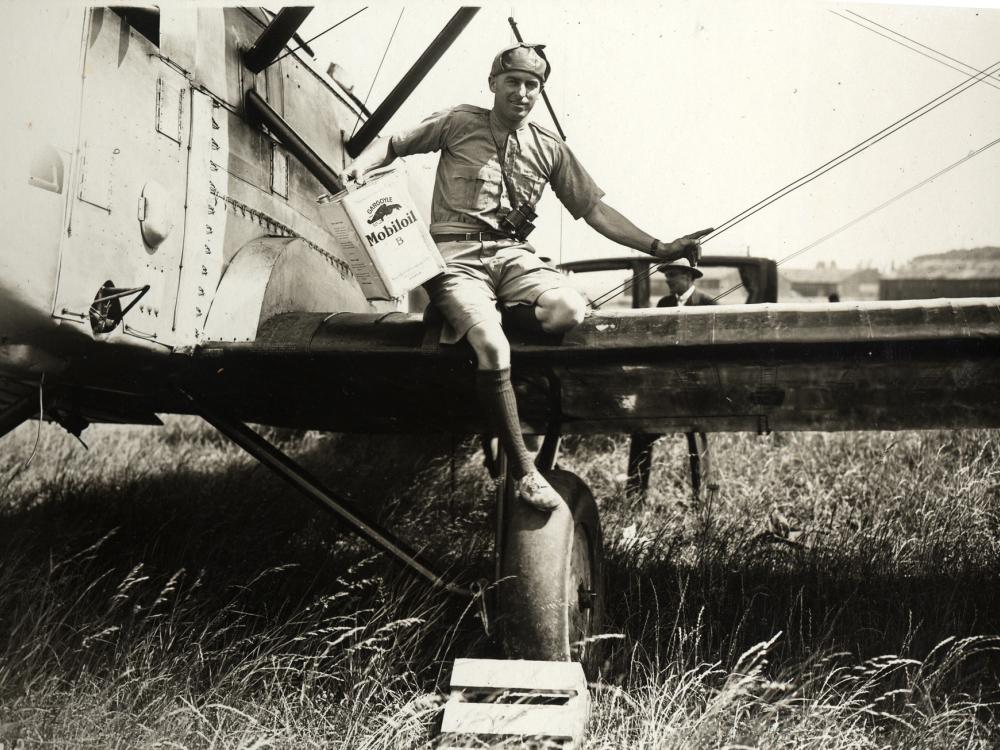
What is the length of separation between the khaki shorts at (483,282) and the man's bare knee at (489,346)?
0.11 feet

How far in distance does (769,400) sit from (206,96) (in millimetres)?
2480

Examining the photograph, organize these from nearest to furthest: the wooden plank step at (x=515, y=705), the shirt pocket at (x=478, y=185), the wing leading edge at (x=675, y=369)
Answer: the wooden plank step at (x=515, y=705) → the wing leading edge at (x=675, y=369) → the shirt pocket at (x=478, y=185)

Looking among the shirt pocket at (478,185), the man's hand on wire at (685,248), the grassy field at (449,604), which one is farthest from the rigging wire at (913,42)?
the grassy field at (449,604)

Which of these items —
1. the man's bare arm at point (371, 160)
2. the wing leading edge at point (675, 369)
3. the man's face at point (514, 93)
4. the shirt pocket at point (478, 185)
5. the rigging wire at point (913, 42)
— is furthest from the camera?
the rigging wire at point (913, 42)

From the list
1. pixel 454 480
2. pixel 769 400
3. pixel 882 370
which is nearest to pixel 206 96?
pixel 769 400

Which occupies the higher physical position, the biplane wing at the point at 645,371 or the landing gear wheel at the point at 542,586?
the biplane wing at the point at 645,371

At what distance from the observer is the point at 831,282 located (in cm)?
1474

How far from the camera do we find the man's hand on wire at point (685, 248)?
3186mm

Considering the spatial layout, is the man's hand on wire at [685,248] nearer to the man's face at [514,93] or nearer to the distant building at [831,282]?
the man's face at [514,93]

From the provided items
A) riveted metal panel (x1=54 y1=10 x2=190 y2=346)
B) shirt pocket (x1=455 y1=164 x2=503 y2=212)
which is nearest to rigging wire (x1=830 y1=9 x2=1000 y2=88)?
shirt pocket (x1=455 y1=164 x2=503 y2=212)

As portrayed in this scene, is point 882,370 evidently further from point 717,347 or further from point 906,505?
point 906,505

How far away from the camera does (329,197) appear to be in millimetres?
2914

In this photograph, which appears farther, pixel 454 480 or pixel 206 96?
pixel 454 480

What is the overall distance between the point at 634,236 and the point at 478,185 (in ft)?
2.01
